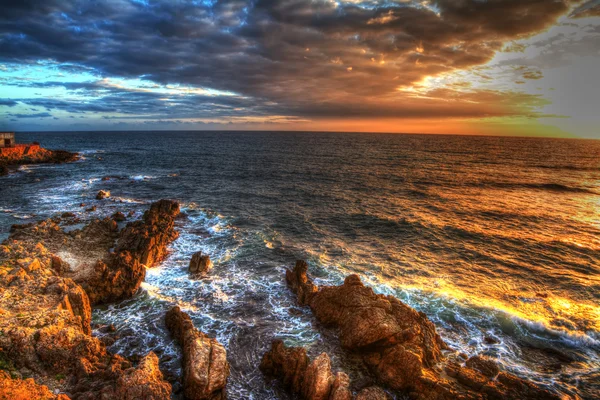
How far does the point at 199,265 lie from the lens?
24594 millimetres

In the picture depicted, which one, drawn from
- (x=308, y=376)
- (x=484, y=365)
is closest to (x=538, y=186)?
(x=484, y=365)

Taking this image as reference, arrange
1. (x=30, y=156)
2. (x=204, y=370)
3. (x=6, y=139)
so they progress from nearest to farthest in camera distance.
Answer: (x=204, y=370) < (x=30, y=156) < (x=6, y=139)

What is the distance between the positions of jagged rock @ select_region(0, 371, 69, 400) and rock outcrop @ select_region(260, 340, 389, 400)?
8318 millimetres

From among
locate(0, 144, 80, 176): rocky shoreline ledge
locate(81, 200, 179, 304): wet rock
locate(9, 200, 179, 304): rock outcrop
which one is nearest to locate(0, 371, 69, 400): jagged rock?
locate(81, 200, 179, 304): wet rock

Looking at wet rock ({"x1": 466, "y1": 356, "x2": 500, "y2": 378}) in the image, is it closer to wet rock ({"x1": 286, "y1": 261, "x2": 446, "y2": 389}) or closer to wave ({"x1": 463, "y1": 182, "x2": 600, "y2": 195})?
wet rock ({"x1": 286, "y1": 261, "x2": 446, "y2": 389})

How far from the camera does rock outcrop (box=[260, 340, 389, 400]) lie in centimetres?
1204

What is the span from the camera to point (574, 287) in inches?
908

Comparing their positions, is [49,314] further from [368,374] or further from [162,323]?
[368,374]

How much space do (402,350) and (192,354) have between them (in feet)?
32.2

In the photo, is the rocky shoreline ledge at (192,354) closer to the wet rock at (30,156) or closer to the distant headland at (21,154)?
the wet rock at (30,156)

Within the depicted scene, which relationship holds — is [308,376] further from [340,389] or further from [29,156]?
[29,156]

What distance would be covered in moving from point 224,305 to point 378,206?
3038cm

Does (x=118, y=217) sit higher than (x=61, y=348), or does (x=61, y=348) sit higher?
(x=61, y=348)

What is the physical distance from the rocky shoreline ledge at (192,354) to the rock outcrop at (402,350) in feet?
0.15
